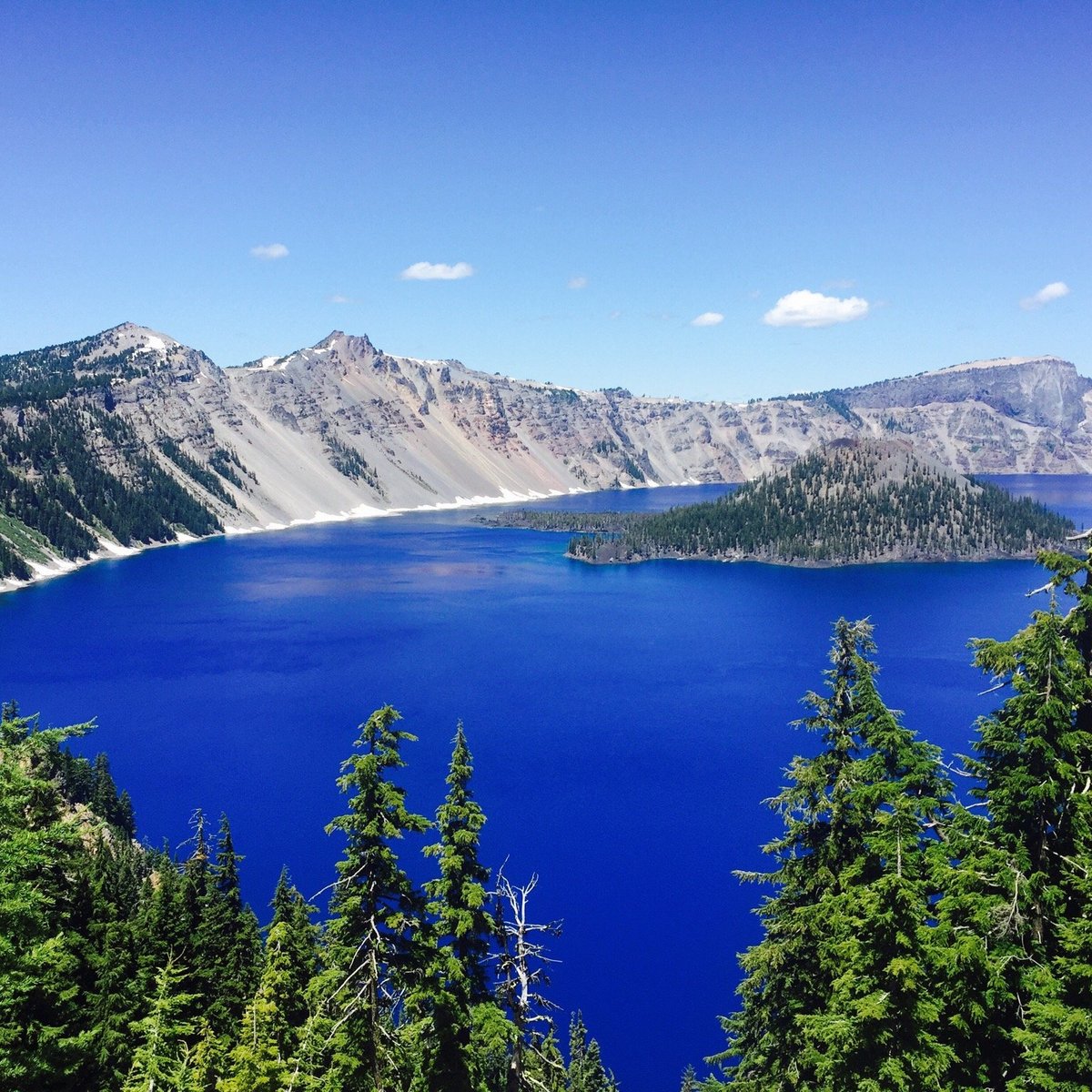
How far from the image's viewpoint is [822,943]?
67.1 feet

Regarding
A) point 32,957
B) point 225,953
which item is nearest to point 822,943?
point 32,957

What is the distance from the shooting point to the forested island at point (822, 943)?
1689 centimetres

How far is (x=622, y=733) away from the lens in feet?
298

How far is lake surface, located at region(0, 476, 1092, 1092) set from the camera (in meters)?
55.0

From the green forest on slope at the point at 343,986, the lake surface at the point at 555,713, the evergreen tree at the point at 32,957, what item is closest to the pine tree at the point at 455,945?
the green forest on slope at the point at 343,986

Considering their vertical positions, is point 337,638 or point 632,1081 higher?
point 337,638

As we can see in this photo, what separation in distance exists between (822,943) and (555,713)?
77.9 metres

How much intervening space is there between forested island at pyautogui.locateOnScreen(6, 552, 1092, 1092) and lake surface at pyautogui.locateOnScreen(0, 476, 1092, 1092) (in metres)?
27.2

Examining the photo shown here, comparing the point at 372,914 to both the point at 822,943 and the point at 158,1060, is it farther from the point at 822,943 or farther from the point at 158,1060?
the point at 822,943

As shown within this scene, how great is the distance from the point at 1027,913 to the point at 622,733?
240 ft

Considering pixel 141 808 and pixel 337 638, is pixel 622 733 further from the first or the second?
pixel 337 638

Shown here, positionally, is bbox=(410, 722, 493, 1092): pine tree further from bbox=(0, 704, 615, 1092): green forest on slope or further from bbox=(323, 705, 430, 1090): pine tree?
bbox=(323, 705, 430, 1090): pine tree

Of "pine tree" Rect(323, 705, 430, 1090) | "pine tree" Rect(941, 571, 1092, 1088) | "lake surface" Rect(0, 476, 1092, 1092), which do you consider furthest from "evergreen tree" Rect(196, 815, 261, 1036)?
"pine tree" Rect(941, 571, 1092, 1088)

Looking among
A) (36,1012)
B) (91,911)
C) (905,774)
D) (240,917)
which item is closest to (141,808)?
(240,917)
